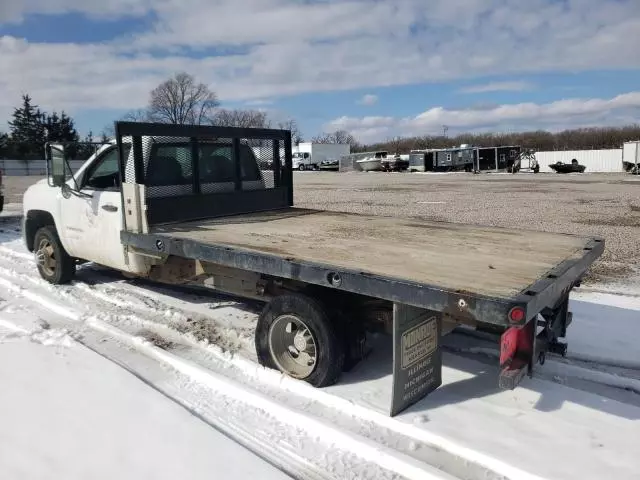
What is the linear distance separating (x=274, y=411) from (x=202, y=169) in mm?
3257

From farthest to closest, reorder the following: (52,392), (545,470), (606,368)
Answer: (606,368)
(52,392)
(545,470)

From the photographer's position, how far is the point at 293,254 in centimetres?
406

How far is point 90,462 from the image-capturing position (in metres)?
3.20

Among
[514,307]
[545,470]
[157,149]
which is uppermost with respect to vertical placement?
[157,149]

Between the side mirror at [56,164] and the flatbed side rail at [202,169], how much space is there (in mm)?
1267

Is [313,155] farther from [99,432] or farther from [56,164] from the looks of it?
[99,432]

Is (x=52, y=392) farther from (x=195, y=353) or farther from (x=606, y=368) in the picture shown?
(x=606, y=368)

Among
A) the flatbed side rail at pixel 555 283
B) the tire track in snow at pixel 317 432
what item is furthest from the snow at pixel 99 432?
the flatbed side rail at pixel 555 283

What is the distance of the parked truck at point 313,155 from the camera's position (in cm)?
6762

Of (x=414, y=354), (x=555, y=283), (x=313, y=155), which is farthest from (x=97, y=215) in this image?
(x=313, y=155)

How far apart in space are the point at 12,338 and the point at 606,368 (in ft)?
17.0

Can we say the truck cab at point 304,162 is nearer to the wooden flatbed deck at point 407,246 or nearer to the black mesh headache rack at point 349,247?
the black mesh headache rack at point 349,247

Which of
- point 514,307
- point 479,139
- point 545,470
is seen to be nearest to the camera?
point 514,307

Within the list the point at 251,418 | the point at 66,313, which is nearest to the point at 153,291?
the point at 66,313
